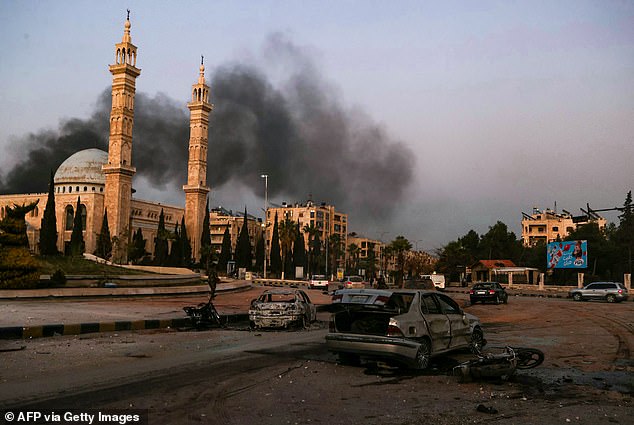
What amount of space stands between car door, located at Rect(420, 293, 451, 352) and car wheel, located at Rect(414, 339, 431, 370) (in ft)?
0.56

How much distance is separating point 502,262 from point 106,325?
90.3 meters

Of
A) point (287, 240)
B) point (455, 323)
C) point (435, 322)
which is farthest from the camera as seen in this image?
point (287, 240)

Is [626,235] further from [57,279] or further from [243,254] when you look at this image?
[57,279]

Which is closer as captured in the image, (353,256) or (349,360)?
(349,360)

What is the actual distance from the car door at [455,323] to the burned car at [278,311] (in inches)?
272

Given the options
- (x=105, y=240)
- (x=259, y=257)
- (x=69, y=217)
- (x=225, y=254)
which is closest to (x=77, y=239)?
(x=105, y=240)

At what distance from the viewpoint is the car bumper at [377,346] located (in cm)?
982

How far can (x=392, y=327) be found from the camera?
10.0 m

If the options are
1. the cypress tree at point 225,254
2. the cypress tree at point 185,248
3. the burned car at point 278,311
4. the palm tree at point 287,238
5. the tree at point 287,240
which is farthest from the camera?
the palm tree at point 287,238

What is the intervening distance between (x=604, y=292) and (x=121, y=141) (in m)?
64.8

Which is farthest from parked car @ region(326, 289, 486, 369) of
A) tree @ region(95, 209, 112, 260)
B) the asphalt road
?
tree @ region(95, 209, 112, 260)

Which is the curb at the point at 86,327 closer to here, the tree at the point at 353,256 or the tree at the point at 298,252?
the tree at the point at 298,252

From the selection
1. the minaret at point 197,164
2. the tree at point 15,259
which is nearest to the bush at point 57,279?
the tree at point 15,259

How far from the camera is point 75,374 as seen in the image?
9.33 meters
